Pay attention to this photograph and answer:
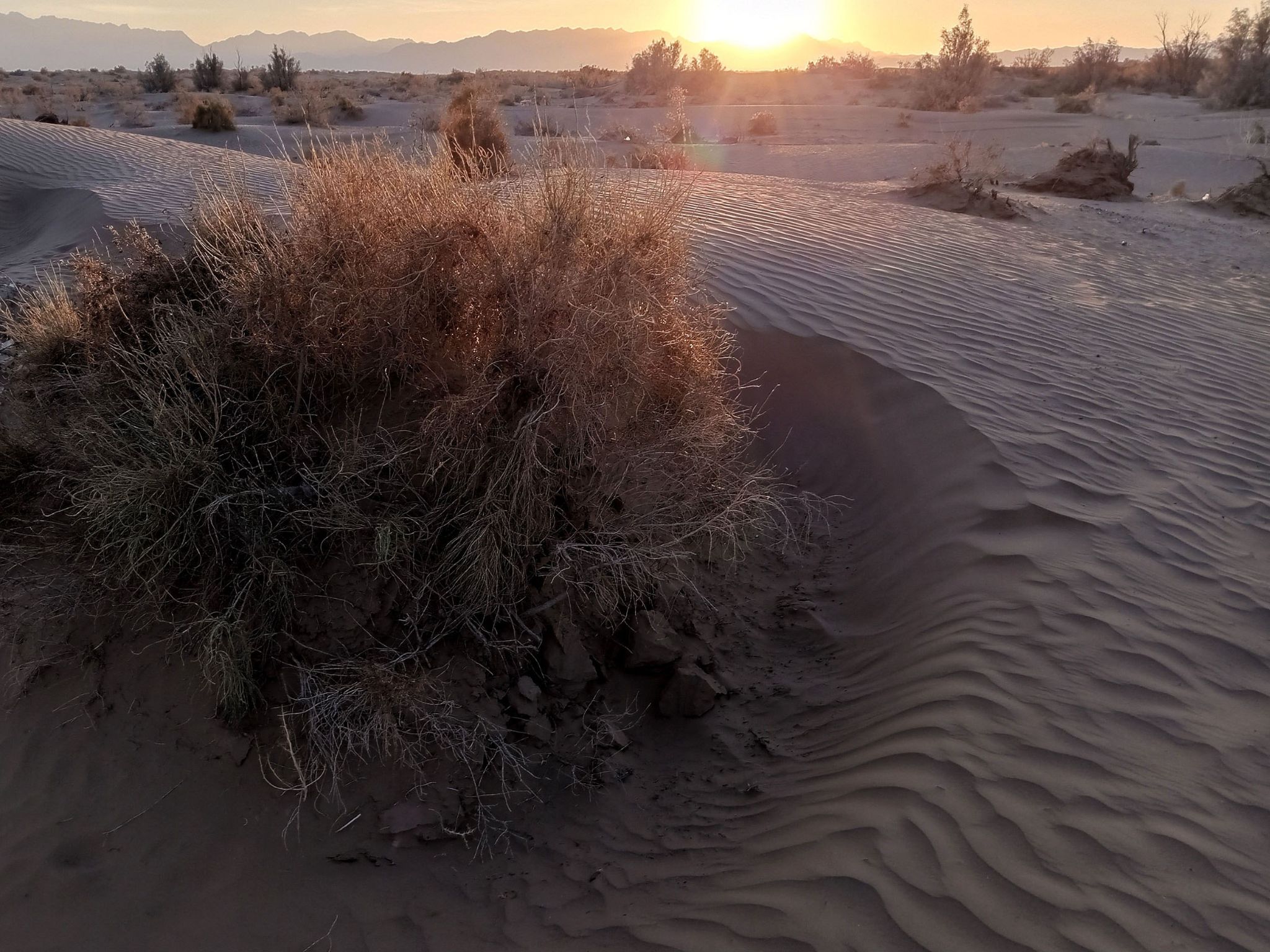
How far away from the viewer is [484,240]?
4.12 metres

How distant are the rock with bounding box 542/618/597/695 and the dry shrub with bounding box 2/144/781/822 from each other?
0.09 meters

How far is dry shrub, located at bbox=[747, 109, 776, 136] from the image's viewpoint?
23.3m

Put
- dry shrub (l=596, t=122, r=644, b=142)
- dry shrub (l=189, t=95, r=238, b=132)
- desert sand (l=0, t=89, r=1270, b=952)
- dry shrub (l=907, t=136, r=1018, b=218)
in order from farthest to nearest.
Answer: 1. dry shrub (l=189, t=95, r=238, b=132)
2. dry shrub (l=596, t=122, r=644, b=142)
3. dry shrub (l=907, t=136, r=1018, b=218)
4. desert sand (l=0, t=89, r=1270, b=952)

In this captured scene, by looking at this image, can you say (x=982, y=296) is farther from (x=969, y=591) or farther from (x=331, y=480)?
(x=331, y=480)

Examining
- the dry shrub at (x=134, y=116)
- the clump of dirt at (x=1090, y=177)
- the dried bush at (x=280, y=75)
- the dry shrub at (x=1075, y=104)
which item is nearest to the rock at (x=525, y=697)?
the clump of dirt at (x=1090, y=177)

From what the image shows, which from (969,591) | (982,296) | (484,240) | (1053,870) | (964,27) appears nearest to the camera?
(1053,870)

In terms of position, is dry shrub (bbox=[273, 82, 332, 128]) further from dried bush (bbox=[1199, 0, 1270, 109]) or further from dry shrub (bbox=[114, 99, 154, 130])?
dried bush (bbox=[1199, 0, 1270, 109])

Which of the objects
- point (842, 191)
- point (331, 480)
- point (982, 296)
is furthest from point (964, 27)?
point (331, 480)

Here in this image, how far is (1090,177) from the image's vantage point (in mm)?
14016

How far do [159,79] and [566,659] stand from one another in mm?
37345

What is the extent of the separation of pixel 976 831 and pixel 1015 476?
2515 mm

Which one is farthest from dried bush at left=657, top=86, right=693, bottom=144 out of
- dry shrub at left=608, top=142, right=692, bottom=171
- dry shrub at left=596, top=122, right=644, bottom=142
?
dry shrub at left=596, top=122, right=644, bottom=142

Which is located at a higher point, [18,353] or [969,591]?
[18,353]

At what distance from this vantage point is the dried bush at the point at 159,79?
32219 mm
